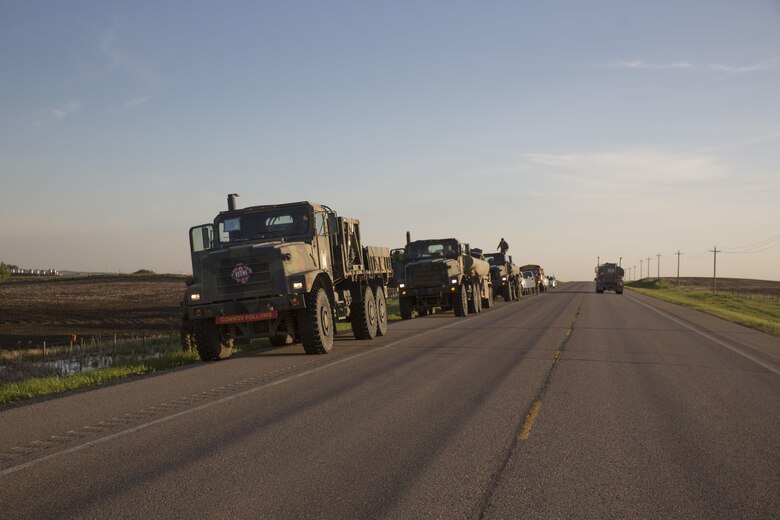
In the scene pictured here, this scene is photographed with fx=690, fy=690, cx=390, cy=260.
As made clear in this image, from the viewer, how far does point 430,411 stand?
7859mm

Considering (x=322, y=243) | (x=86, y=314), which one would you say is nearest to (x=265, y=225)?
(x=322, y=243)

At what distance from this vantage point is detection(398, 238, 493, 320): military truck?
27203 millimetres

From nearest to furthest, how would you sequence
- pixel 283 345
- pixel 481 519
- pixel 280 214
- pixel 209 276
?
pixel 481 519 < pixel 209 276 < pixel 280 214 < pixel 283 345

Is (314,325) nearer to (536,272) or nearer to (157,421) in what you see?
(157,421)

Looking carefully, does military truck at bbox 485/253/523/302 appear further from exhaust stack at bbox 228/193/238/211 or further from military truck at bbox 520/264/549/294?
exhaust stack at bbox 228/193/238/211

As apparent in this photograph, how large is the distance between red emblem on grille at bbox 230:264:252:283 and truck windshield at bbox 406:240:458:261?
15.7 meters

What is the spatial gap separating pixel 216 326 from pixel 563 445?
947 cm

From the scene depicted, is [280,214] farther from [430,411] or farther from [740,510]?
[740,510]

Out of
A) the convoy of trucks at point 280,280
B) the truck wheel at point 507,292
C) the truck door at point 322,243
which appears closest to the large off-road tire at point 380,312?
the convoy of trucks at point 280,280

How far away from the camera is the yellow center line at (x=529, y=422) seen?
21.7 ft

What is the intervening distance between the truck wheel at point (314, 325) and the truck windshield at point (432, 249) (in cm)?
1489

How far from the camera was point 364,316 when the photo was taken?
681 inches

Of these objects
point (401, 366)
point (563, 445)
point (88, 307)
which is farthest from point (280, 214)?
point (88, 307)

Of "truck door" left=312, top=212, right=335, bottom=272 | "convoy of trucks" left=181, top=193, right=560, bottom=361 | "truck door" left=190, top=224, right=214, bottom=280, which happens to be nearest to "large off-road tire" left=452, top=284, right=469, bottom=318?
"convoy of trucks" left=181, top=193, right=560, bottom=361
